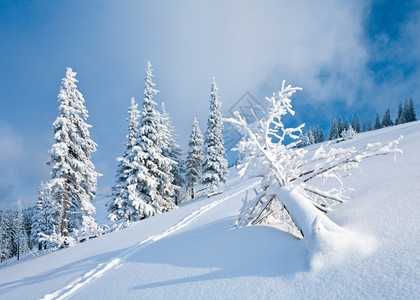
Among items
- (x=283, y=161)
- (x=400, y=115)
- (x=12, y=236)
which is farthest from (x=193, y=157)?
(x=400, y=115)

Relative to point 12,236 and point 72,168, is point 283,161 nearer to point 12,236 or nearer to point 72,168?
point 72,168

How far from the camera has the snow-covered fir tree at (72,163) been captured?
12.9 m

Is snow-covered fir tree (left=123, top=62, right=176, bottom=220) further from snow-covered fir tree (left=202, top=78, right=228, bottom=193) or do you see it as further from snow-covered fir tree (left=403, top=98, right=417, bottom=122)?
snow-covered fir tree (left=403, top=98, right=417, bottom=122)

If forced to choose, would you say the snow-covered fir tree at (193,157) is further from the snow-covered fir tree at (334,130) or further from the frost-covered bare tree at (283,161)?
the snow-covered fir tree at (334,130)

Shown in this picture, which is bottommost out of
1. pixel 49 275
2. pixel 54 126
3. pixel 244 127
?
pixel 49 275

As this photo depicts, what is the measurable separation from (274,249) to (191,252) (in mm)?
1731

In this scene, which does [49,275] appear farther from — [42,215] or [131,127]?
[42,215]

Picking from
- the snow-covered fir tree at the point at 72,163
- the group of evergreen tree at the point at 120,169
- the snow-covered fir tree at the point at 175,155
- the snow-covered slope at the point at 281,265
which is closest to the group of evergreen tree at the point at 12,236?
the group of evergreen tree at the point at 120,169

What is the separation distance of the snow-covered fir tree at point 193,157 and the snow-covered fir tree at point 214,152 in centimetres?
301

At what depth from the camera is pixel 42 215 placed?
36594 millimetres

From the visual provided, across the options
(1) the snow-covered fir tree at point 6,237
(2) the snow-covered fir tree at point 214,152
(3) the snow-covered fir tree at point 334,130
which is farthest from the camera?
(3) the snow-covered fir tree at point 334,130

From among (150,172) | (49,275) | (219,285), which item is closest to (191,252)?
(219,285)

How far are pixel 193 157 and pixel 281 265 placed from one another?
27087mm

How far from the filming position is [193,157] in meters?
29.4
